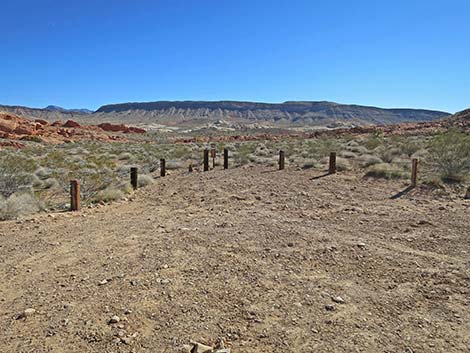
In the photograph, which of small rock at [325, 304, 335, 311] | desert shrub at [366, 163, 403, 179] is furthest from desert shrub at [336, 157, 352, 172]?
small rock at [325, 304, 335, 311]

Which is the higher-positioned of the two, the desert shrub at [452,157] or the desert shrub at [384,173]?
the desert shrub at [452,157]

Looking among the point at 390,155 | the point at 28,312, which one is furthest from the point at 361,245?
the point at 390,155

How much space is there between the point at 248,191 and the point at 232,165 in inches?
327

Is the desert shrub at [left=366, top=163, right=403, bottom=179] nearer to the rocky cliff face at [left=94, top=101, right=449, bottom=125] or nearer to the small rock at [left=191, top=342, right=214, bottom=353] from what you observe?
the small rock at [left=191, top=342, right=214, bottom=353]

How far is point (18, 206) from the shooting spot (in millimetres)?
9188

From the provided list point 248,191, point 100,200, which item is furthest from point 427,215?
point 100,200

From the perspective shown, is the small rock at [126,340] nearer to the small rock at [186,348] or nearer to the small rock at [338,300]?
the small rock at [186,348]

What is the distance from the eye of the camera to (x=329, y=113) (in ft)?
503

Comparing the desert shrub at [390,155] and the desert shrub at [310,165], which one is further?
the desert shrub at [390,155]

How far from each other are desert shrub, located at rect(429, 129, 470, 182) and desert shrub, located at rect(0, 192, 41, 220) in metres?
12.3

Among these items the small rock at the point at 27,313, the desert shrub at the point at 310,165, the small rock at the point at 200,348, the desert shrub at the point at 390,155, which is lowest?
the small rock at the point at 27,313

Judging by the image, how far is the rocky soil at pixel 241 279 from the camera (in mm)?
3885

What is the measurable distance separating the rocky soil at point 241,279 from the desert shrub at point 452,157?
3.84 m

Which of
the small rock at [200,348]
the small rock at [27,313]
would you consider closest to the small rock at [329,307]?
the small rock at [200,348]
